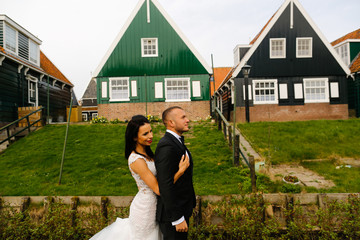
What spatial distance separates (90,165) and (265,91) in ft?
42.6

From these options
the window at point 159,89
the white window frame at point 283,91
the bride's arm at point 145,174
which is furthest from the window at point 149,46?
the bride's arm at point 145,174

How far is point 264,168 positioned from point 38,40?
18109mm

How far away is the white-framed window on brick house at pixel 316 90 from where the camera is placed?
17.3 meters

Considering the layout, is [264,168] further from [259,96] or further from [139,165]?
[259,96]

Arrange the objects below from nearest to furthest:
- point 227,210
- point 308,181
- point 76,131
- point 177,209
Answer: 1. point 177,209
2. point 227,210
3. point 308,181
4. point 76,131

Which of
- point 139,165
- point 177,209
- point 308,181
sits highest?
point 139,165

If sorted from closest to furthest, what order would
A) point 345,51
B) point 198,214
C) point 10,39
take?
point 198,214 < point 10,39 < point 345,51

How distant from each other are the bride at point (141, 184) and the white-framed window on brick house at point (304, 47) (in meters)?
17.5

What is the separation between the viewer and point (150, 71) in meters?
17.4

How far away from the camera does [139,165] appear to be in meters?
2.47

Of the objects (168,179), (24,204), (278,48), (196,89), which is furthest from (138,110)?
(168,179)

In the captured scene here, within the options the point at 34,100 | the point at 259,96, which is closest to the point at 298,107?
the point at 259,96

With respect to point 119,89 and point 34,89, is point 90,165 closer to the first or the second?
point 119,89

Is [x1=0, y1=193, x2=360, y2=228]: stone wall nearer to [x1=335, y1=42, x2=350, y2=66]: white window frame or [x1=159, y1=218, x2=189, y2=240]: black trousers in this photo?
[x1=159, y1=218, x2=189, y2=240]: black trousers
